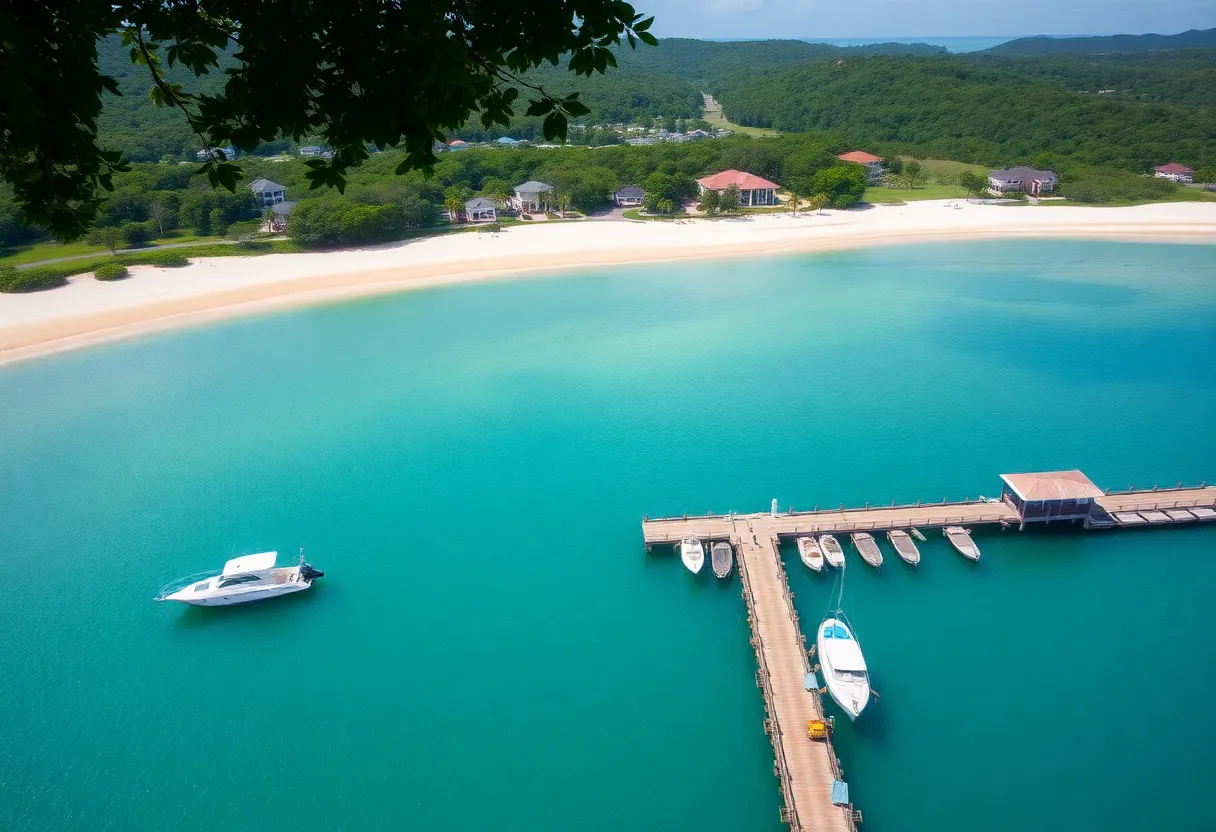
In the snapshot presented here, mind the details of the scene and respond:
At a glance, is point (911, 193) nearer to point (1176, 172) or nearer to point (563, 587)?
point (1176, 172)

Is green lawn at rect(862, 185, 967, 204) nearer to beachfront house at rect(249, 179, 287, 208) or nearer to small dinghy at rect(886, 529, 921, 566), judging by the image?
beachfront house at rect(249, 179, 287, 208)

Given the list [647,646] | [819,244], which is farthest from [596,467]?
[819,244]

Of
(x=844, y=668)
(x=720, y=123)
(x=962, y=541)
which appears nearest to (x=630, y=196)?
(x=962, y=541)

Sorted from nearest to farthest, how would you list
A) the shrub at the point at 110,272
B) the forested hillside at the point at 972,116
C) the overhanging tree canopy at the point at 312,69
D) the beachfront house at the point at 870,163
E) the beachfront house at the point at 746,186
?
the overhanging tree canopy at the point at 312,69
the shrub at the point at 110,272
the beachfront house at the point at 746,186
the beachfront house at the point at 870,163
the forested hillside at the point at 972,116

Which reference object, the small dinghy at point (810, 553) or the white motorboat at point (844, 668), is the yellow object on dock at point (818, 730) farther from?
the small dinghy at point (810, 553)

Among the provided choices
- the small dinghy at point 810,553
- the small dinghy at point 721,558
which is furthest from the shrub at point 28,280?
the small dinghy at point 810,553

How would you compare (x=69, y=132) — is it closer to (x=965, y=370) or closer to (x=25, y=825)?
(x=25, y=825)

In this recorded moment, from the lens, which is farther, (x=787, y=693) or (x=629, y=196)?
(x=629, y=196)
